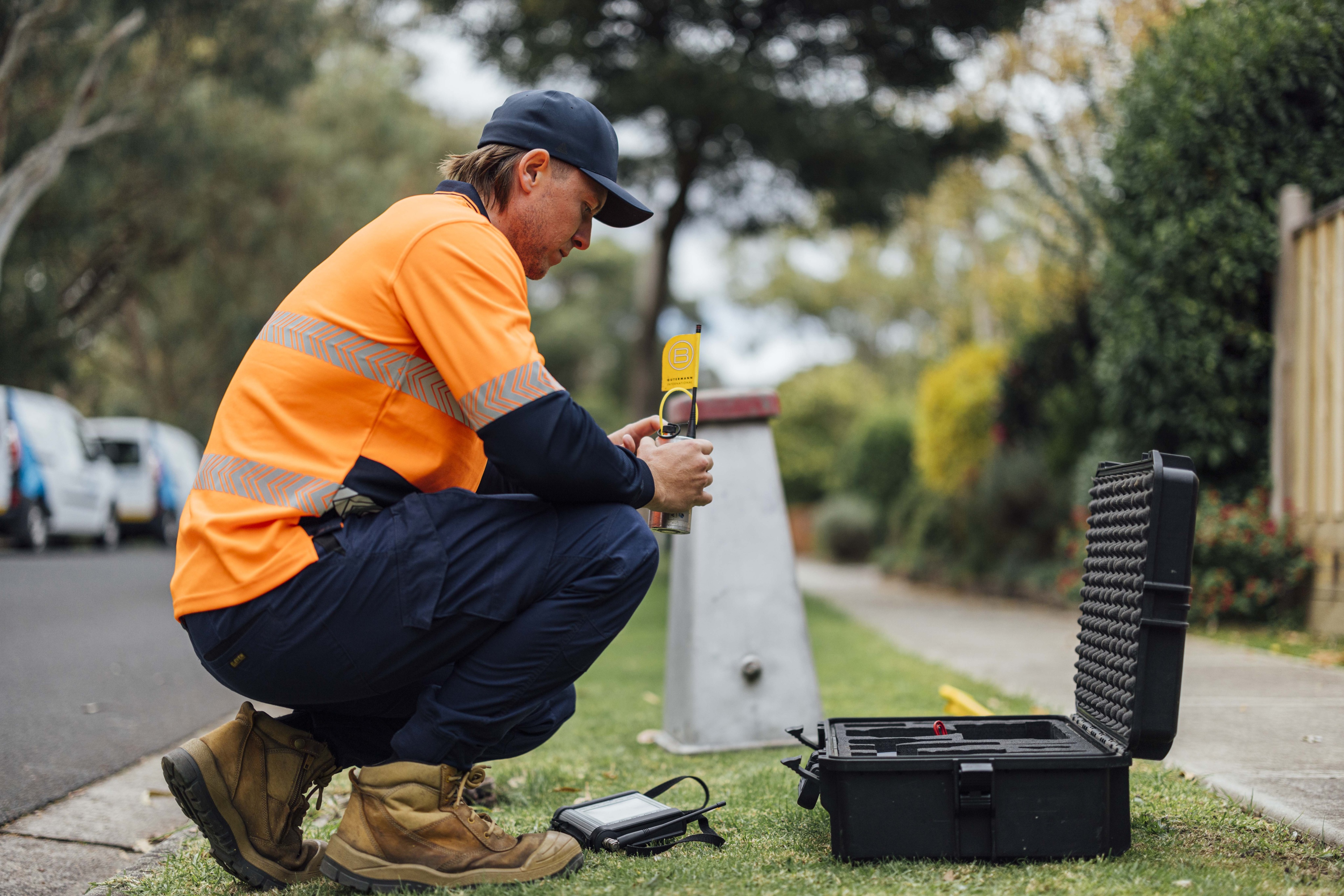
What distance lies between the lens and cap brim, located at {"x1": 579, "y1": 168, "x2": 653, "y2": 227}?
7.76 feet

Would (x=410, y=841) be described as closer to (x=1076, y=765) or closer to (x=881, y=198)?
(x=1076, y=765)

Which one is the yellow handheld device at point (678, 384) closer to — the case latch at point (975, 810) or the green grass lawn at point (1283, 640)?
the case latch at point (975, 810)

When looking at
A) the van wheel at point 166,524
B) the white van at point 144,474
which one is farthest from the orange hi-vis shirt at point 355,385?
the van wheel at point 166,524

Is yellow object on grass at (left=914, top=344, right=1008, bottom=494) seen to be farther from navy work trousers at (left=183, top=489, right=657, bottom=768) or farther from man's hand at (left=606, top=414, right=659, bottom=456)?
navy work trousers at (left=183, top=489, right=657, bottom=768)

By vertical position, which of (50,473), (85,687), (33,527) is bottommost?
(85,687)

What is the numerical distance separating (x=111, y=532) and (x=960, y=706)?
1605 cm

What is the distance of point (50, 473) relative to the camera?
1340 cm

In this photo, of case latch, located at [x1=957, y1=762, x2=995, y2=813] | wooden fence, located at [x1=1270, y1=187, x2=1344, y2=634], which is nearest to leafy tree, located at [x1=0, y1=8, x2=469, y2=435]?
wooden fence, located at [x1=1270, y1=187, x2=1344, y2=634]

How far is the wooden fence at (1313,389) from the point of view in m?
6.25

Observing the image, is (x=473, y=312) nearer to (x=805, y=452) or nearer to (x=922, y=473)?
(x=922, y=473)

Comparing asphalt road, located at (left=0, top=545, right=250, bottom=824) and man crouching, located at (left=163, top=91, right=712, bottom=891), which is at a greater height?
man crouching, located at (left=163, top=91, right=712, bottom=891)

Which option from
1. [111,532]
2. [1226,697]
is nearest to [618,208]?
[1226,697]

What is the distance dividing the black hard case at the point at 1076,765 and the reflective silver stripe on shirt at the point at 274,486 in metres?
1.14

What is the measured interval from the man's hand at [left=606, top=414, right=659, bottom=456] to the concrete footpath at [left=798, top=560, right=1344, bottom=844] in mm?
1707
